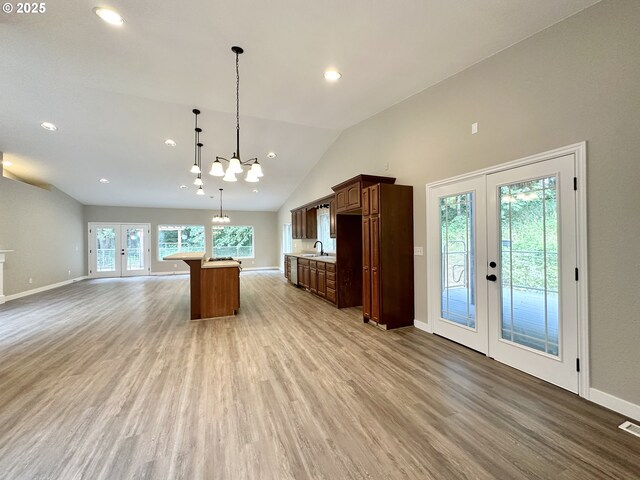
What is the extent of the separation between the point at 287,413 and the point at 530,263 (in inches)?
103

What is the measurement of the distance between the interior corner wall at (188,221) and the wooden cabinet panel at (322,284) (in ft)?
21.5

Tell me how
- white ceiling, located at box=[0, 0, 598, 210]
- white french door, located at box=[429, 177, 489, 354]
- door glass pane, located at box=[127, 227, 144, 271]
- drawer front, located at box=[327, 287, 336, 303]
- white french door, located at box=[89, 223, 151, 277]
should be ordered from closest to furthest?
white ceiling, located at box=[0, 0, 598, 210], white french door, located at box=[429, 177, 489, 354], drawer front, located at box=[327, 287, 336, 303], white french door, located at box=[89, 223, 151, 277], door glass pane, located at box=[127, 227, 144, 271]

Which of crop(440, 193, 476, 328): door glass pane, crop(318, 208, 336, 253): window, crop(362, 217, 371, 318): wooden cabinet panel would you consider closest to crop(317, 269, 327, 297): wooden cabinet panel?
crop(318, 208, 336, 253): window

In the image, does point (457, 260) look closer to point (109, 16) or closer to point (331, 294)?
point (331, 294)

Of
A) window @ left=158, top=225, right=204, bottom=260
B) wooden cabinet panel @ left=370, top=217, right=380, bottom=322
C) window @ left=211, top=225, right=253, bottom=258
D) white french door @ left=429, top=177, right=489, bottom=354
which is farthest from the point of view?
window @ left=211, top=225, right=253, bottom=258

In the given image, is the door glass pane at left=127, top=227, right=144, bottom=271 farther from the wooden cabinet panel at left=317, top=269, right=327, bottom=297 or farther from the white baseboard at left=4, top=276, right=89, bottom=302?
the wooden cabinet panel at left=317, top=269, right=327, bottom=297

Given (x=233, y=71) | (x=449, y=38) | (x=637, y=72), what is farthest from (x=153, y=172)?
(x=637, y=72)

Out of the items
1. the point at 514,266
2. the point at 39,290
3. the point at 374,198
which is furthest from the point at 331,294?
the point at 39,290

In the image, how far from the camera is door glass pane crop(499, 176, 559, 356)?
243cm

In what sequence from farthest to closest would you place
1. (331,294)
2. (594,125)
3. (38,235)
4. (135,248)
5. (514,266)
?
(135,248)
(38,235)
(331,294)
(514,266)
(594,125)

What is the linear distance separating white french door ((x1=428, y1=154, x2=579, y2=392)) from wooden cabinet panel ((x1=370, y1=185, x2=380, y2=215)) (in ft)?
2.60

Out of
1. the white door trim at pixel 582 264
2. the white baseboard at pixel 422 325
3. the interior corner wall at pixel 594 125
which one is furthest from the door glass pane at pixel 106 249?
the white door trim at pixel 582 264

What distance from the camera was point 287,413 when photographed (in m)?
2.03

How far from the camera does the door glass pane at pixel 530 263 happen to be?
7.98 ft
